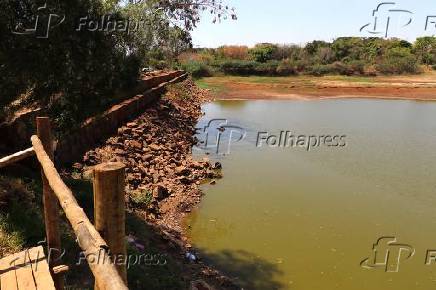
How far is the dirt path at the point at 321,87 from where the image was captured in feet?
113

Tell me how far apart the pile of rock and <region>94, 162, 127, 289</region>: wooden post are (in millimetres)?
6163

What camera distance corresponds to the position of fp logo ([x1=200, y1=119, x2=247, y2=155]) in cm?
1573

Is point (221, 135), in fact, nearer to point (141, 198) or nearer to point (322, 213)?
point (322, 213)

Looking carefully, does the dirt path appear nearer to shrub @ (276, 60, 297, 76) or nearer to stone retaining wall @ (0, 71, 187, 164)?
shrub @ (276, 60, 297, 76)

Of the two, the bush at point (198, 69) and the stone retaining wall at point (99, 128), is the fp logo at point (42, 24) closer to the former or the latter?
the stone retaining wall at point (99, 128)

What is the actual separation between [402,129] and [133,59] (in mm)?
11892

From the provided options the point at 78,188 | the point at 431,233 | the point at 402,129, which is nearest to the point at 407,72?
the point at 402,129

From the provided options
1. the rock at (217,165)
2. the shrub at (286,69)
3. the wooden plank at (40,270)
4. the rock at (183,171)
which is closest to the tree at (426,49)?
the shrub at (286,69)

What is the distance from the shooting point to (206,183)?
1134cm

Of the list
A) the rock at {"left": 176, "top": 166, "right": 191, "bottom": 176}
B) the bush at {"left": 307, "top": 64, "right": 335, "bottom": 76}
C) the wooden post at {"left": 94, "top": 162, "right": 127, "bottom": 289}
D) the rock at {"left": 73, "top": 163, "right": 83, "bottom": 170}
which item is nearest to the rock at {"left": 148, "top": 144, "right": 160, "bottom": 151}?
the rock at {"left": 176, "top": 166, "right": 191, "bottom": 176}

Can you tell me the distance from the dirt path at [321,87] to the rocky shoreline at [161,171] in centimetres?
1823

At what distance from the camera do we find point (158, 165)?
11.6m

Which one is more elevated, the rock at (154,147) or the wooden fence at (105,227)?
the wooden fence at (105,227)

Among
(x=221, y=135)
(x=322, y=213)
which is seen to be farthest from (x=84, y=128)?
(x=221, y=135)
